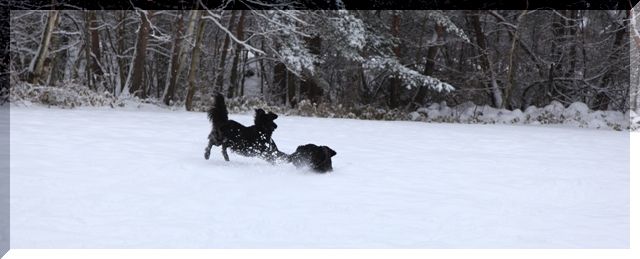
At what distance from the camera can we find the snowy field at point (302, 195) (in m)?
4.71

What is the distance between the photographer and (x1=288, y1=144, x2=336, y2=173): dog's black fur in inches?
278

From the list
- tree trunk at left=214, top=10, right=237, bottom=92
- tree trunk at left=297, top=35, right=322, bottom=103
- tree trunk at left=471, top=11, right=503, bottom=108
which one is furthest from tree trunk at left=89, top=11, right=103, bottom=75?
tree trunk at left=471, top=11, right=503, bottom=108

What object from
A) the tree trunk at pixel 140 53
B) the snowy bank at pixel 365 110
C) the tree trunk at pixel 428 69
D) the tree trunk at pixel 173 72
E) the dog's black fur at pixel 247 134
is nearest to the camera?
the dog's black fur at pixel 247 134

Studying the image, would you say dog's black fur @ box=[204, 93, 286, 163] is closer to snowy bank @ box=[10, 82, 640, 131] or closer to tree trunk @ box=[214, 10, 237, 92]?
snowy bank @ box=[10, 82, 640, 131]

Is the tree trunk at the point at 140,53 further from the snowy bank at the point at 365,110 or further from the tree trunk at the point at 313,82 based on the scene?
the tree trunk at the point at 313,82

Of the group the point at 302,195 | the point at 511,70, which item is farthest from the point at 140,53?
the point at 302,195

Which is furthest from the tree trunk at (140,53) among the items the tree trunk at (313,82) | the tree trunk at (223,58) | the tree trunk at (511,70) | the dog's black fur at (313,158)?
the dog's black fur at (313,158)

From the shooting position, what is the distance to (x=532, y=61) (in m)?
22.9

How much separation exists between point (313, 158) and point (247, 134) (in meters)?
0.80

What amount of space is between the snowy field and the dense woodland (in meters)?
9.43

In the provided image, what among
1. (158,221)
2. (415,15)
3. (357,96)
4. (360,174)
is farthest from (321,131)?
(357,96)

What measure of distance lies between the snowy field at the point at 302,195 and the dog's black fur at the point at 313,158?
13 cm

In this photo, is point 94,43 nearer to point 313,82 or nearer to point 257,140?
point 313,82

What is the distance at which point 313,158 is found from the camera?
709 cm
